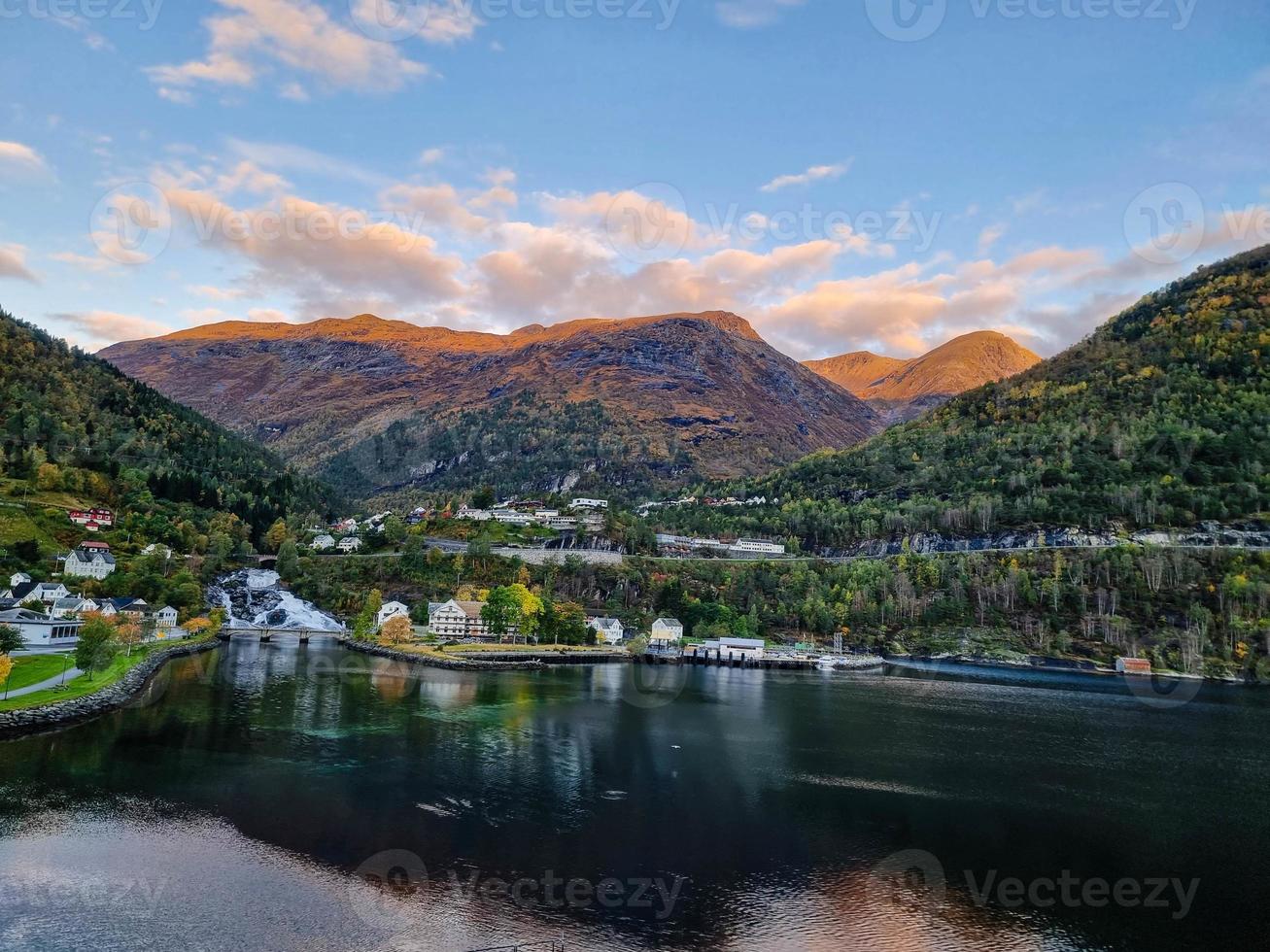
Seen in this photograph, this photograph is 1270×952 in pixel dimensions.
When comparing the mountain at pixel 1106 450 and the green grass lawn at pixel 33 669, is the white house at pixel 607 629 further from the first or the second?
the green grass lawn at pixel 33 669

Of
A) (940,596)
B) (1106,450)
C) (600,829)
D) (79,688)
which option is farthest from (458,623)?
(1106,450)

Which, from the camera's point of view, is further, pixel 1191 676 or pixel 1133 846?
pixel 1191 676

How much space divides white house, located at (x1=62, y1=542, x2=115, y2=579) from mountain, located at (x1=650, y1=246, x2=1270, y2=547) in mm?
112750

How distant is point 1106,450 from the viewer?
144000mm

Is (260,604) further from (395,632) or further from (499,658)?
(499,658)

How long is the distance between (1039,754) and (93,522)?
11092 cm

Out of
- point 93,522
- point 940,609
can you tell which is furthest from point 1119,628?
point 93,522

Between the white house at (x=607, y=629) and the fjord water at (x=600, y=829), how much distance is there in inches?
1990

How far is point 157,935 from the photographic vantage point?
64.2ft

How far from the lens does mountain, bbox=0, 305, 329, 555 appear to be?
106 meters

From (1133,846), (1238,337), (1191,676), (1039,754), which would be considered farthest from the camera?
(1238,337)

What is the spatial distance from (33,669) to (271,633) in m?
54.5

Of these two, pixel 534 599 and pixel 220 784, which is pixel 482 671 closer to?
pixel 534 599

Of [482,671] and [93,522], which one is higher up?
[93,522]
